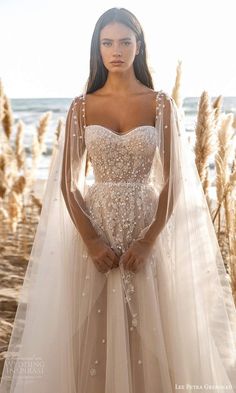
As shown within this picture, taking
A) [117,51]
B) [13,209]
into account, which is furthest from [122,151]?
[13,209]

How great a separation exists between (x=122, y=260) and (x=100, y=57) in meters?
0.76

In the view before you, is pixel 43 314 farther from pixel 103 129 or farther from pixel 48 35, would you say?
pixel 48 35

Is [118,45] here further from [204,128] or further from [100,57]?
[204,128]

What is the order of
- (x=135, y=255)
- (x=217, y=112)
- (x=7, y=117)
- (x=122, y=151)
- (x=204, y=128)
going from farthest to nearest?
1. (x=7, y=117)
2. (x=217, y=112)
3. (x=204, y=128)
4. (x=122, y=151)
5. (x=135, y=255)

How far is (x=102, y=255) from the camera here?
1.81 metres

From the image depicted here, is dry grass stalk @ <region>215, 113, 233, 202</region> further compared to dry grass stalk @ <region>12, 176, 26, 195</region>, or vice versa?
dry grass stalk @ <region>12, 176, 26, 195</region>

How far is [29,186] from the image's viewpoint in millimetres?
3838

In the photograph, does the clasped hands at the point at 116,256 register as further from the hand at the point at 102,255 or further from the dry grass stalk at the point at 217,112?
the dry grass stalk at the point at 217,112

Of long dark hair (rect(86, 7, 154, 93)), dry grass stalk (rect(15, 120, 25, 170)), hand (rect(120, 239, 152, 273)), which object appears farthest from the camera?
dry grass stalk (rect(15, 120, 25, 170))

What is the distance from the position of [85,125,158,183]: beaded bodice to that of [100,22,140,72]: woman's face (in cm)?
23

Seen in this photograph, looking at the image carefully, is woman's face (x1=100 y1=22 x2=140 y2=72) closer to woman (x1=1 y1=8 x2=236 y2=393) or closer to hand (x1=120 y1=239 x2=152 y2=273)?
woman (x1=1 y1=8 x2=236 y2=393)

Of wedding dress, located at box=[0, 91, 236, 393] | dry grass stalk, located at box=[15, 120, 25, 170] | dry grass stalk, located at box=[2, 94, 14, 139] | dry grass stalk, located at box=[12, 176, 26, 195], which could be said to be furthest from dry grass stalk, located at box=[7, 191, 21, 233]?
wedding dress, located at box=[0, 91, 236, 393]

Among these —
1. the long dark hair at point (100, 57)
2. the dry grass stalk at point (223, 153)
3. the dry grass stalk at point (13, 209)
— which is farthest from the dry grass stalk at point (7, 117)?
the long dark hair at point (100, 57)

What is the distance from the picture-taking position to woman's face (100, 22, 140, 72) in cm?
189
